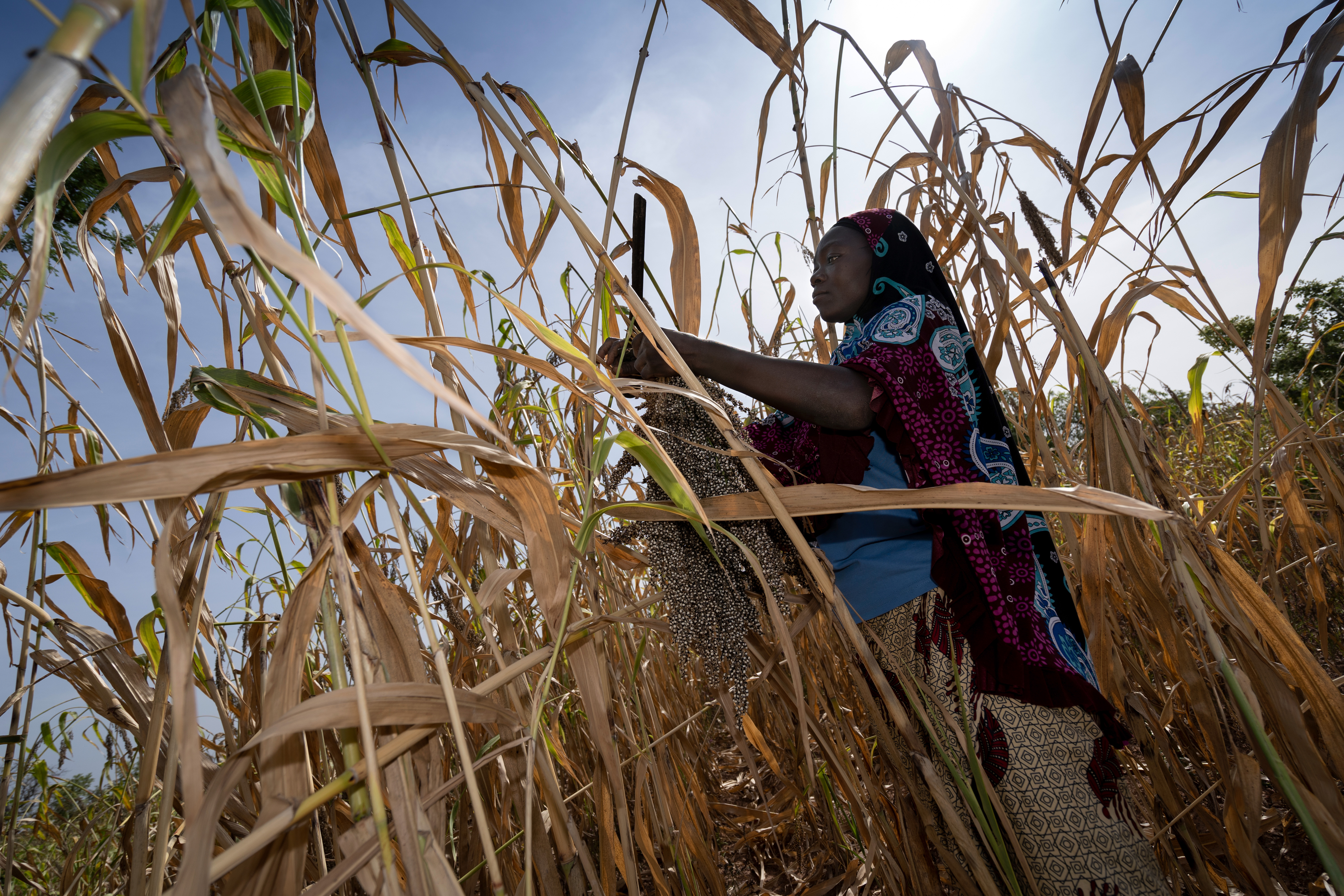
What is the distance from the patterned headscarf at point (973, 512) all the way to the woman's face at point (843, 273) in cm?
15

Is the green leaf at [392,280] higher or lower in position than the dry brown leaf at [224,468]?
higher

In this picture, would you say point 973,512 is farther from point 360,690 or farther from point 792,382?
point 360,690

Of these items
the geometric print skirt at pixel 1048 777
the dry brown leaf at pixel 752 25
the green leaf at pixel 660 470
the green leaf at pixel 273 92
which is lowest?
the geometric print skirt at pixel 1048 777

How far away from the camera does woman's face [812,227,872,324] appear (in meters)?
1.32

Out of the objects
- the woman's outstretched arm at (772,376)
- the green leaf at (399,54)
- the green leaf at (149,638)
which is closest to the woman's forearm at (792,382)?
the woman's outstretched arm at (772,376)

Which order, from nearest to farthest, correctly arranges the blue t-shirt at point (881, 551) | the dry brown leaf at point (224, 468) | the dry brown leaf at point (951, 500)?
the dry brown leaf at point (224, 468)
the dry brown leaf at point (951, 500)
the blue t-shirt at point (881, 551)

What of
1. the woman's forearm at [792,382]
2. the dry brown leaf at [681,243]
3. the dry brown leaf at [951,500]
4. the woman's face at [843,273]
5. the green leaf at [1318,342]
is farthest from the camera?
the green leaf at [1318,342]

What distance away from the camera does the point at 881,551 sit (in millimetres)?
1116

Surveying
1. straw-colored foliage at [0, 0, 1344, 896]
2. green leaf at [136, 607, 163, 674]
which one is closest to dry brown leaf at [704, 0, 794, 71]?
straw-colored foliage at [0, 0, 1344, 896]

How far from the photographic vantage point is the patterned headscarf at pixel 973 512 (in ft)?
3.16

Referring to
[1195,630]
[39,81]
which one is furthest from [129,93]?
[1195,630]

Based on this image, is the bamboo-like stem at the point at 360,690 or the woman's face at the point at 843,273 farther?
the woman's face at the point at 843,273

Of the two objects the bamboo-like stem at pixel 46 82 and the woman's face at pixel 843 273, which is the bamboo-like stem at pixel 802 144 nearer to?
the woman's face at pixel 843 273

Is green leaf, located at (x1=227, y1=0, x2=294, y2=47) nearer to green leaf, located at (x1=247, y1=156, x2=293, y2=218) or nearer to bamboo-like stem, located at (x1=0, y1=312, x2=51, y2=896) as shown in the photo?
green leaf, located at (x1=247, y1=156, x2=293, y2=218)
